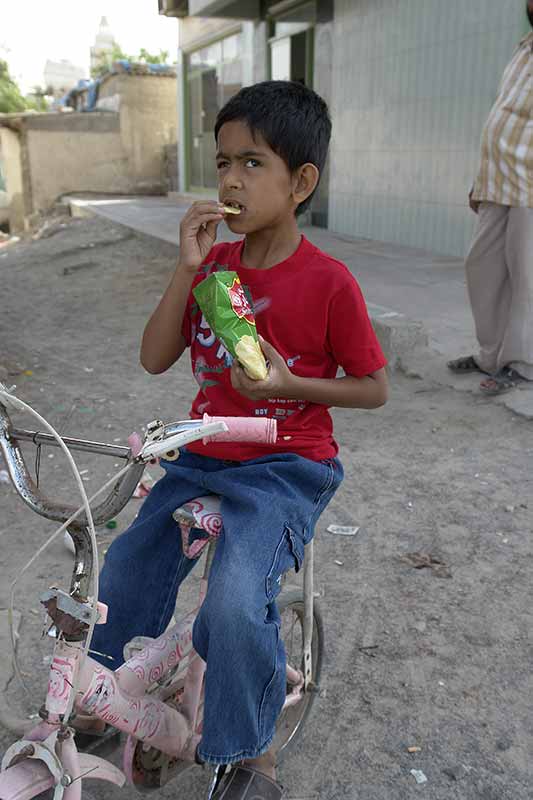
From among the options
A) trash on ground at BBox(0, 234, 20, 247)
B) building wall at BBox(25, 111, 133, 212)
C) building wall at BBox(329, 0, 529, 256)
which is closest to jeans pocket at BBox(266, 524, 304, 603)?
building wall at BBox(329, 0, 529, 256)

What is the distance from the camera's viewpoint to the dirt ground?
2.10 m

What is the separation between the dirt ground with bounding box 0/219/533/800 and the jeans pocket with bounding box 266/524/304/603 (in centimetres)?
77

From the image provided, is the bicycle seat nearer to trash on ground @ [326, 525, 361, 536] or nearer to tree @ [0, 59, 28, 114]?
trash on ground @ [326, 525, 361, 536]

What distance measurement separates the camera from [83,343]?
657 cm

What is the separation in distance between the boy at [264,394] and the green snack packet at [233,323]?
0.23 ft

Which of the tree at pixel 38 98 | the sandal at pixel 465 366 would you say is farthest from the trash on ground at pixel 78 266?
the tree at pixel 38 98

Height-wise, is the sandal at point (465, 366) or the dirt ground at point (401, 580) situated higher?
the sandal at point (465, 366)

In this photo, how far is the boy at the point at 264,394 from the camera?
159 cm

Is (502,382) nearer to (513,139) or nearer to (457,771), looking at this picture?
(513,139)

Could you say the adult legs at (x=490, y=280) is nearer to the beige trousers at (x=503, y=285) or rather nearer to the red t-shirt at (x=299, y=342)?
the beige trousers at (x=503, y=285)

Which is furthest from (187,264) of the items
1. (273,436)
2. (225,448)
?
(273,436)

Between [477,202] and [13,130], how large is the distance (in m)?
15.3

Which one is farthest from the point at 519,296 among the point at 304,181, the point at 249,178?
the point at 249,178

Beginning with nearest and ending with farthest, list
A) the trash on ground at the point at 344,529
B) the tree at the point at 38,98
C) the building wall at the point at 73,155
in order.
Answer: the trash on ground at the point at 344,529, the building wall at the point at 73,155, the tree at the point at 38,98
